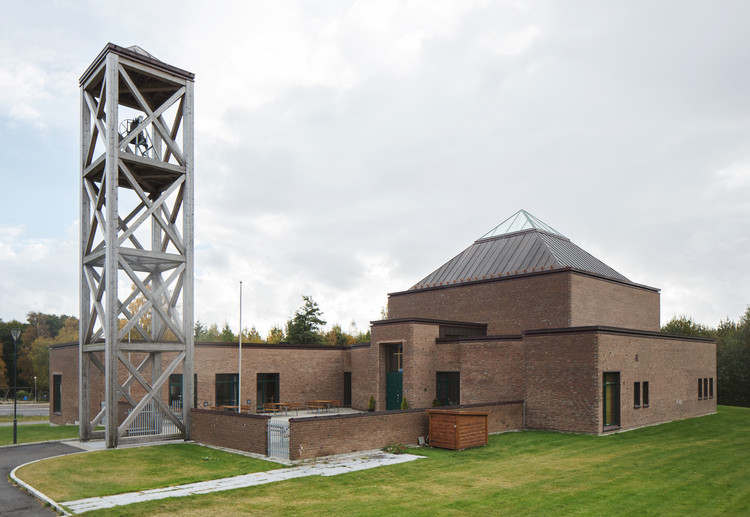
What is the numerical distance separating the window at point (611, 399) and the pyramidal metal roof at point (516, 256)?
29.6 ft

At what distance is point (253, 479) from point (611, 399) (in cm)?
1586

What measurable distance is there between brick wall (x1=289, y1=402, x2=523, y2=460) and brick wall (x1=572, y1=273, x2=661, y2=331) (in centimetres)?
1129

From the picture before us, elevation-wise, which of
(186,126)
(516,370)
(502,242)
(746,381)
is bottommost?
(746,381)

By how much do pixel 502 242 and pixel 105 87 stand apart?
85.1 ft

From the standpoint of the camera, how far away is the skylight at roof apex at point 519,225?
39.5 meters

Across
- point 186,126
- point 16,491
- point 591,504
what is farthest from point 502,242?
point 16,491

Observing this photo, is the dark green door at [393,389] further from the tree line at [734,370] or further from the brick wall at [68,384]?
the tree line at [734,370]

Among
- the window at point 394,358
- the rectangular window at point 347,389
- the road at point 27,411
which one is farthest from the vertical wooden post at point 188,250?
the road at point 27,411

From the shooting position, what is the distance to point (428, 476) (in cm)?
1589

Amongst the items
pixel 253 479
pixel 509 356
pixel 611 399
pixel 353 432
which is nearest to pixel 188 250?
pixel 353 432

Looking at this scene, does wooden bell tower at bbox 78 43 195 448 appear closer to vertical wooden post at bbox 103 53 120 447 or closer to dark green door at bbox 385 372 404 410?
vertical wooden post at bbox 103 53 120 447

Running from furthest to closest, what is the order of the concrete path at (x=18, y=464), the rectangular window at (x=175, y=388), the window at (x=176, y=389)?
the rectangular window at (x=175, y=388) < the window at (x=176, y=389) < the concrete path at (x=18, y=464)

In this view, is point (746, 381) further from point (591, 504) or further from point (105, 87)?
point (105, 87)

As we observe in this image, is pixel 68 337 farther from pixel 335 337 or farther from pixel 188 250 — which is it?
pixel 188 250
